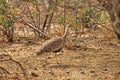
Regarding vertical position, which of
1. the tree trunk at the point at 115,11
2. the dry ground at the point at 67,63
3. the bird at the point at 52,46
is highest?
the tree trunk at the point at 115,11

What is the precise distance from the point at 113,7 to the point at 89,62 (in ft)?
8.50

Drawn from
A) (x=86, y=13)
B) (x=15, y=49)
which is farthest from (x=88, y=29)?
(x=15, y=49)

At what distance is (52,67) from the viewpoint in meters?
5.91

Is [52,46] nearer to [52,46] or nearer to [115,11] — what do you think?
[52,46]

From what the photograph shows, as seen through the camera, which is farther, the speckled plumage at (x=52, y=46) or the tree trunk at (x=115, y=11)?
the speckled plumage at (x=52, y=46)

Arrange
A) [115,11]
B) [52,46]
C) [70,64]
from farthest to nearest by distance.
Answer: [52,46] → [70,64] → [115,11]

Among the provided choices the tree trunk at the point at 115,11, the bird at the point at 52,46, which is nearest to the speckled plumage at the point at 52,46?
the bird at the point at 52,46

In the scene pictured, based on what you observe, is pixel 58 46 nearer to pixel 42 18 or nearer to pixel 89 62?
pixel 89 62

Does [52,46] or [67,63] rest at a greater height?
[52,46]

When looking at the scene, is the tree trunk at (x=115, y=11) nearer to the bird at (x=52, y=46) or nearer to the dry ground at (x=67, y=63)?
the dry ground at (x=67, y=63)

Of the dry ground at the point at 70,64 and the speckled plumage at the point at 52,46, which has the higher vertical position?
the speckled plumage at the point at 52,46

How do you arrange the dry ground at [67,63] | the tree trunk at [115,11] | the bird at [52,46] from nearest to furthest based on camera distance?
1. the tree trunk at [115,11]
2. the dry ground at [67,63]
3. the bird at [52,46]

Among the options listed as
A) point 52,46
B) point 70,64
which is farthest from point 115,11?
point 52,46

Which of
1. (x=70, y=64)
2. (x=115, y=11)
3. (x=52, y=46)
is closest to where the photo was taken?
(x=115, y=11)
